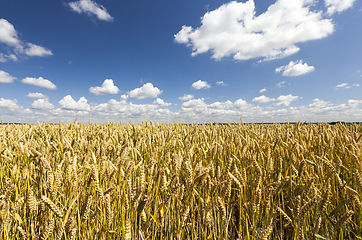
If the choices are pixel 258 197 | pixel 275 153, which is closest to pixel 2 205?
pixel 258 197

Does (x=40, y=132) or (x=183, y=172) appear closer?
(x=183, y=172)

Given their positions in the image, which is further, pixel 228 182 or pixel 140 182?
pixel 228 182

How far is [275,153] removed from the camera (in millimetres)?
2287

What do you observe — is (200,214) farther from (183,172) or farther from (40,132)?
(40,132)

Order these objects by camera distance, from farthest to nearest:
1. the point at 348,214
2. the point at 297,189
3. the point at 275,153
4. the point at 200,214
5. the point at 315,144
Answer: the point at 315,144 → the point at 275,153 → the point at 297,189 → the point at 200,214 → the point at 348,214

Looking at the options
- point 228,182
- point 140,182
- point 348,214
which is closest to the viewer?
point 348,214

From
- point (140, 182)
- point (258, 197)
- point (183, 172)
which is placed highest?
point (140, 182)

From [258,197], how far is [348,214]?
1.25 ft

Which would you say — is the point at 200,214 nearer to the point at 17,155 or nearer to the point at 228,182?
the point at 228,182

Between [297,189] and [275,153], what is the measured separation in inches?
21.8

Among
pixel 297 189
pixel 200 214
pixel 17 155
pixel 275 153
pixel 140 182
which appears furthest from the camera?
pixel 275 153

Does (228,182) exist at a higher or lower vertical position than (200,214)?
higher

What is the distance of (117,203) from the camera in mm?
1396

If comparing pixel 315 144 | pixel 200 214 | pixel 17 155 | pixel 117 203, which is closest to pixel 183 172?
pixel 200 214
